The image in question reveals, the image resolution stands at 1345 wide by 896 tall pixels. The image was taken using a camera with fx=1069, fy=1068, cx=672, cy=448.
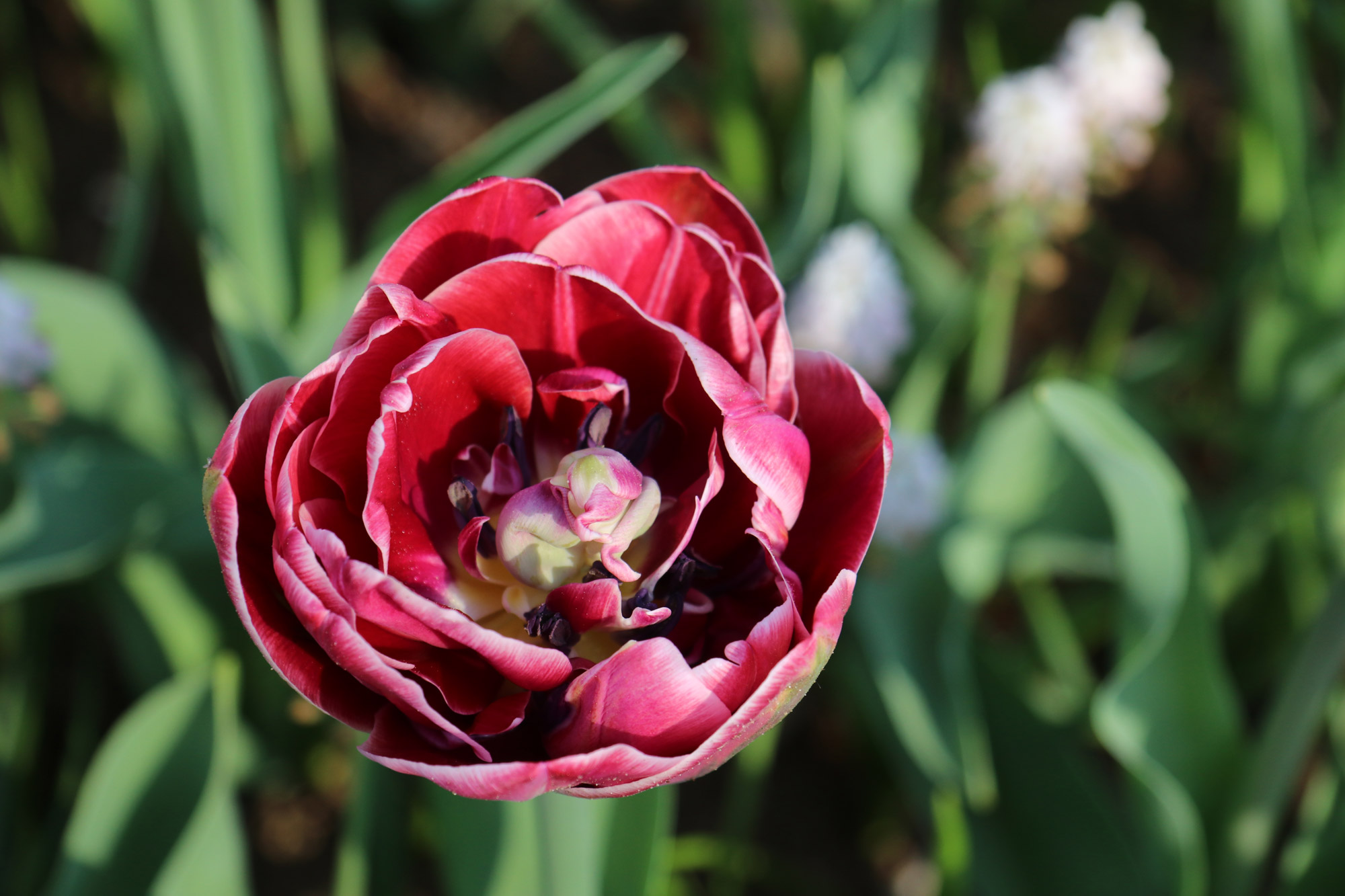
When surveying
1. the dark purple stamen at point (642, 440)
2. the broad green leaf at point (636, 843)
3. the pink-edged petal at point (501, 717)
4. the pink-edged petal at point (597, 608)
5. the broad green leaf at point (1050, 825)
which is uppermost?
the dark purple stamen at point (642, 440)

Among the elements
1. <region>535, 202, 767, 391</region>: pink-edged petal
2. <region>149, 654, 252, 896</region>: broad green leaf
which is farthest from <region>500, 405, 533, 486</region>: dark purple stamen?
<region>149, 654, 252, 896</region>: broad green leaf

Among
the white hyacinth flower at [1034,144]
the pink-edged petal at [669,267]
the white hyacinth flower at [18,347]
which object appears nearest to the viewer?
the pink-edged petal at [669,267]

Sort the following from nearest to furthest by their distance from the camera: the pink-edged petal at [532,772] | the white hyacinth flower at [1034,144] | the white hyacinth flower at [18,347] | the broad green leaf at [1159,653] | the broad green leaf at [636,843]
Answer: the pink-edged petal at [532,772], the broad green leaf at [636,843], the broad green leaf at [1159,653], the white hyacinth flower at [18,347], the white hyacinth flower at [1034,144]

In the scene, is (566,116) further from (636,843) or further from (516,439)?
(636,843)

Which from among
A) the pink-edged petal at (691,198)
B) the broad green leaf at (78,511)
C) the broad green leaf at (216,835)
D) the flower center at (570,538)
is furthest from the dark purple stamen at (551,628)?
the broad green leaf at (78,511)

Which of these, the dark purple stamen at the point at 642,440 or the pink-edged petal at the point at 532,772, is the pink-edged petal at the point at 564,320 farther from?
the pink-edged petal at the point at 532,772

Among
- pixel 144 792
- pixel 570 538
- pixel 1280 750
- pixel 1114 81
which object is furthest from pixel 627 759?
pixel 1114 81

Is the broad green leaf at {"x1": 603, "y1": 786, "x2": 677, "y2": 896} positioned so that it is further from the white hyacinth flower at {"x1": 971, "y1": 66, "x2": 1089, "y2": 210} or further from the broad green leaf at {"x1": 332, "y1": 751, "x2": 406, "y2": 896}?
the white hyacinth flower at {"x1": 971, "y1": 66, "x2": 1089, "y2": 210}
